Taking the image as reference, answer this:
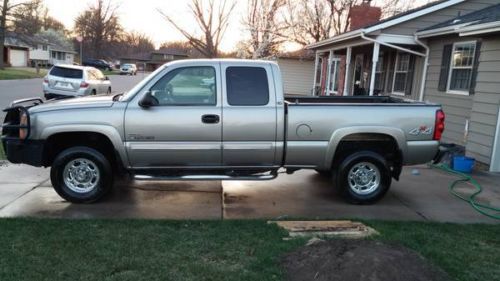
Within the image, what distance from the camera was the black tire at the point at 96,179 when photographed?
19.8 feet

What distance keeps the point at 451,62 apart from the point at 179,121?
848 centimetres

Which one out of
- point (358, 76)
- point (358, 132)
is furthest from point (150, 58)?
point (358, 132)

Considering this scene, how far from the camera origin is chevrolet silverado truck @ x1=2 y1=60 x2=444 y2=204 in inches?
235

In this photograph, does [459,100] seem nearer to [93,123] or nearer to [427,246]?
[427,246]

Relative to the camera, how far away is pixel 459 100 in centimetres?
1112

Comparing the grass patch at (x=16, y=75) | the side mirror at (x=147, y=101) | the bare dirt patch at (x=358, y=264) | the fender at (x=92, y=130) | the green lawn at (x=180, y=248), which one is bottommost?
the grass patch at (x=16, y=75)

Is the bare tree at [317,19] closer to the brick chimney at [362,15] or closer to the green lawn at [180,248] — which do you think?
the brick chimney at [362,15]

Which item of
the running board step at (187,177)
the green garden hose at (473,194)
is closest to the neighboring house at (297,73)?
the green garden hose at (473,194)

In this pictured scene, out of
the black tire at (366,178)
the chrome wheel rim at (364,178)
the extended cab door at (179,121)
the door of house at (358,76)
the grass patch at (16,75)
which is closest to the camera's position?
the extended cab door at (179,121)

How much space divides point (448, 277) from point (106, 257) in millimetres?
3156

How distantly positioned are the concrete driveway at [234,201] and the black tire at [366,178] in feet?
0.50

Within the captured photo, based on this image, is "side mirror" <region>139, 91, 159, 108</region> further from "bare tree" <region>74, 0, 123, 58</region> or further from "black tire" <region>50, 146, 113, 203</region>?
"bare tree" <region>74, 0, 123, 58</region>

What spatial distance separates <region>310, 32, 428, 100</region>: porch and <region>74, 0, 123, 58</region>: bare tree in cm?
7617

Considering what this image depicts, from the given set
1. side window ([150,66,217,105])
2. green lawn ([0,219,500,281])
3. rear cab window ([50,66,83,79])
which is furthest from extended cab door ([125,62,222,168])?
rear cab window ([50,66,83,79])
